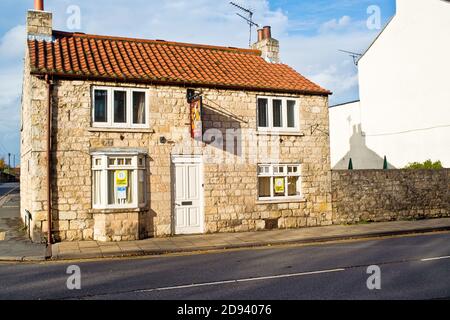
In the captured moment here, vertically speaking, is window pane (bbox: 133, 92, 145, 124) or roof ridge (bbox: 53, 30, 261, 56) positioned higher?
roof ridge (bbox: 53, 30, 261, 56)

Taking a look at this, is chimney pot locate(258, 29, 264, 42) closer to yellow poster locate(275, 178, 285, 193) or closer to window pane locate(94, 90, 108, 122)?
yellow poster locate(275, 178, 285, 193)

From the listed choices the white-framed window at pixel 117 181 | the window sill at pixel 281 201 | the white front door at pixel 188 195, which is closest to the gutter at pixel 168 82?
the white-framed window at pixel 117 181

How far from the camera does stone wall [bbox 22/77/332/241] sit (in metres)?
13.8

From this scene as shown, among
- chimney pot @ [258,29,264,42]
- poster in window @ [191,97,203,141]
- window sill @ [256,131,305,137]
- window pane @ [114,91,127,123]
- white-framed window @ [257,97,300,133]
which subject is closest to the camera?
poster in window @ [191,97,203,141]

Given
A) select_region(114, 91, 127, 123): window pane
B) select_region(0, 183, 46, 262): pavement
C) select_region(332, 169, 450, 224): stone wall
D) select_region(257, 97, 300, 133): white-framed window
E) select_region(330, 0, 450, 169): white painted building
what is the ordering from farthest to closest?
select_region(330, 0, 450, 169): white painted building
select_region(332, 169, 450, 224): stone wall
select_region(257, 97, 300, 133): white-framed window
select_region(114, 91, 127, 123): window pane
select_region(0, 183, 46, 262): pavement

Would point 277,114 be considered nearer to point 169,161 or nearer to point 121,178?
point 169,161

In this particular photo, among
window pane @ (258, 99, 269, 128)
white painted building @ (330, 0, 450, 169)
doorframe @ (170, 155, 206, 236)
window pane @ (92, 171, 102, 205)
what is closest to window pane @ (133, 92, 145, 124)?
doorframe @ (170, 155, 206, 236)

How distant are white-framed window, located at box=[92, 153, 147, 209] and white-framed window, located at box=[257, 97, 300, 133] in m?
4.96

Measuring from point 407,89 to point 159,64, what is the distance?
15733 millimetres

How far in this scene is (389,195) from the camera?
61.3 feet

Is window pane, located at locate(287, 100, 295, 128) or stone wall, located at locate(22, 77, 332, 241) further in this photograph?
window pane, located at locate(287, 100, 295, 128)

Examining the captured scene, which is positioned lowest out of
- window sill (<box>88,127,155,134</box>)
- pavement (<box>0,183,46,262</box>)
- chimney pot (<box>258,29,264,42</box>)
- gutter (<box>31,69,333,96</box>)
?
pavement (<box>0,183,46,262</box>)

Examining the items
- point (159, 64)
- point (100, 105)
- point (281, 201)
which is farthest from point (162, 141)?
point (281, 201)

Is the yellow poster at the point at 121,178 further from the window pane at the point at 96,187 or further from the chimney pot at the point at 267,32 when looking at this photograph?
the chimney pot at the point at 267,32
